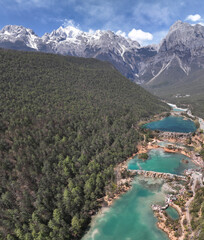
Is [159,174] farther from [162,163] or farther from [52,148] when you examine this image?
[52,148]

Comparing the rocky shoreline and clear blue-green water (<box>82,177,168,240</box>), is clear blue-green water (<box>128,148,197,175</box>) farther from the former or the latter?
clear blue-green water (<box>82,177,168,240</box>)

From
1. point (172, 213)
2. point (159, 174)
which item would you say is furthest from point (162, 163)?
point (172, 213)

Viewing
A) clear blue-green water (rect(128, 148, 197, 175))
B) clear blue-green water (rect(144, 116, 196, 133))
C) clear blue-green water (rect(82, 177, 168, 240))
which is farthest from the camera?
clear blue-green water (rect(144, 116, 196, 133))

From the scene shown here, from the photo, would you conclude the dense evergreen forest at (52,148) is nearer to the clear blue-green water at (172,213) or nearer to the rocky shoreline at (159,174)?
the rocky shoreline at (159,174)

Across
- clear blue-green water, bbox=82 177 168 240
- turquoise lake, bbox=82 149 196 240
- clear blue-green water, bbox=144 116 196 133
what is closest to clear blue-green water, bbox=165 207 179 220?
turquoise lake, bbox=82 149 196 240

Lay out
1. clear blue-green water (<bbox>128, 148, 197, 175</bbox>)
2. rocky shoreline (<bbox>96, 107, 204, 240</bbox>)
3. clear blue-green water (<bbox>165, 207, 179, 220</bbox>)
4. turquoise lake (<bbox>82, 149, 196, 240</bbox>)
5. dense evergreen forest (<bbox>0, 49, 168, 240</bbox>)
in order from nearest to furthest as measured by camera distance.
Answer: turquoise lake (<bbox>82, 149, 196, 240</bbox>) → rocky shoreline (<bbox>96, 107, 204, 240</bbox>) → dense evergreen forest (<bbox>0, 49, 168, 240</bbox>) → clear blue-green water (<bbox>165, 207, 179, 220</bbox>) → clear blue-green water (<bbox>128, 148, 197, 175</bbox>)

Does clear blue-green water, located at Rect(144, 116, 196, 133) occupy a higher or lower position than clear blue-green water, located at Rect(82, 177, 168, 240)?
higher

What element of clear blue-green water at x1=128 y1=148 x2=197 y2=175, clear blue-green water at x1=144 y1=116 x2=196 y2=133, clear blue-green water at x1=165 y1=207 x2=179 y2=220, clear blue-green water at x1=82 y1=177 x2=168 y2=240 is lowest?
clear blue-green water at x1=82 y1=177 x2=168 y2=240
